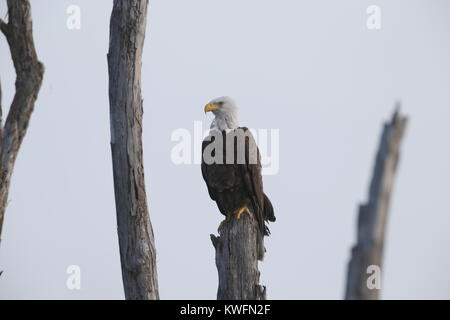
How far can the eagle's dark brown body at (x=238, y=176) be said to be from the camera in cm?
606

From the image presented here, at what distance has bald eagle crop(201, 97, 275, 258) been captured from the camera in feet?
19.9

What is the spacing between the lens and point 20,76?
5.75 m

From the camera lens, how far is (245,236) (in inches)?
190

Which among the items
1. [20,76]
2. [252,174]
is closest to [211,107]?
[252,174]

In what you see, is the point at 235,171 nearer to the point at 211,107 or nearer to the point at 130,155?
the point at 211,107

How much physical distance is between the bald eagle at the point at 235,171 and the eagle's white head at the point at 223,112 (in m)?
0.13

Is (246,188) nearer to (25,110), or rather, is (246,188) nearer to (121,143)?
(121,143)

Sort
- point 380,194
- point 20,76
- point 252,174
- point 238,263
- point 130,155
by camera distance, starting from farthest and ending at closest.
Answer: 1. point 252,174
2. point 20,76
3. point 130,155
4. point 238,263
5. point 380,194

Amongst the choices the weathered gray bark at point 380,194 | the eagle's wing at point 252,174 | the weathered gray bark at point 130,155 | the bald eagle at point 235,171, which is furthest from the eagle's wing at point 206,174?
the weathered gray bark at point 380,194

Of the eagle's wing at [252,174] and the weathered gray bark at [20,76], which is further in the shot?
the eagle's wing at [252,174]

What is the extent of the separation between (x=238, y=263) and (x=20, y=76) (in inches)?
104

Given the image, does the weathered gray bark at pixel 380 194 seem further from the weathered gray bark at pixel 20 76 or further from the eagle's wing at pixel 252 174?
the weathered gray bark at pixel 20 76
